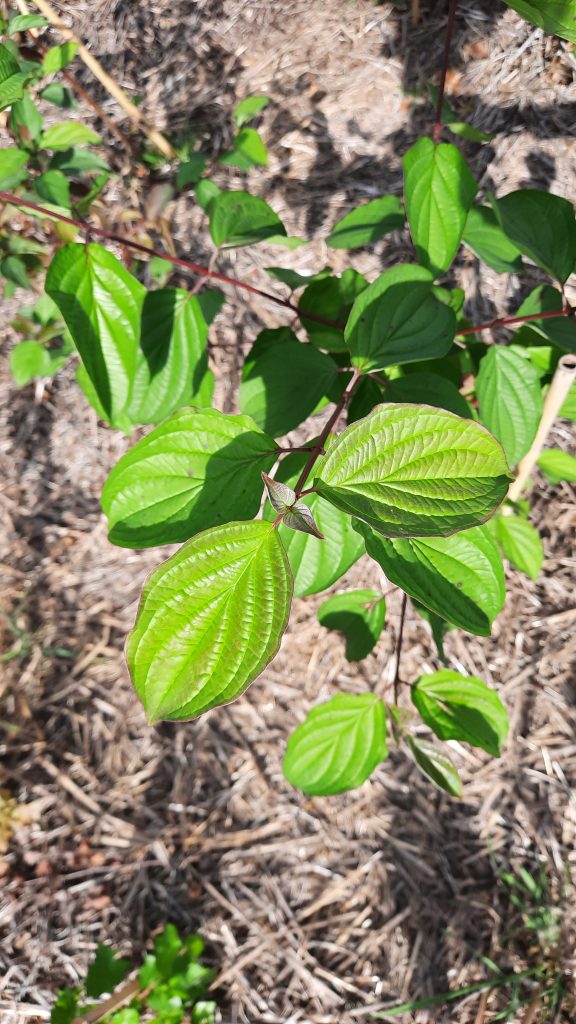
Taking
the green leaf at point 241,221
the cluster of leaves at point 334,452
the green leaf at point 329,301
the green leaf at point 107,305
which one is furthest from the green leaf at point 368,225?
the green leaf at point 107,305

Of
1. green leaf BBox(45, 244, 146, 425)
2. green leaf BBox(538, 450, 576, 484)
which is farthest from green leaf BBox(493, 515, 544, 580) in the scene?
green leaf BBox(45, 244, 146, 425)

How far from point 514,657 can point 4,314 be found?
Result: 188 cm

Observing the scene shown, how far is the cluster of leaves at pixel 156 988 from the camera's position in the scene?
5.43 feet

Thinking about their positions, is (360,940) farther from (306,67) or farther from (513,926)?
(306,67)

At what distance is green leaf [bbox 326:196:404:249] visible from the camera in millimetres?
1316

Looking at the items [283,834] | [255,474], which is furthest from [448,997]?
[255,474]

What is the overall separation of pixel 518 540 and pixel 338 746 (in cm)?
63

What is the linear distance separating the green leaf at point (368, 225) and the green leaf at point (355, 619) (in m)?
0.66

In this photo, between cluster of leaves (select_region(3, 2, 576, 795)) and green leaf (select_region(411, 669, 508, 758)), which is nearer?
cluster of leaves (select_region(3, 2, 576, 795))

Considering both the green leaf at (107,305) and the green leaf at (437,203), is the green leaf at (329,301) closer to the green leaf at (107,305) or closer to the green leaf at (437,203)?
the green leaf at (437,203)

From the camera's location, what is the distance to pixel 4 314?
2.29 meters

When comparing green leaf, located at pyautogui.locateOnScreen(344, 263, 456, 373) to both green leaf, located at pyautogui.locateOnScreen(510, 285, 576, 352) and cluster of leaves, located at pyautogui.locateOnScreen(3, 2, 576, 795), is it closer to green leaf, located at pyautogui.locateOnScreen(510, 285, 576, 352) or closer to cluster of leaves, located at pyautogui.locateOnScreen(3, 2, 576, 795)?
cluster of leaves, located at pyautogui.locateOnScreen(3, 2, 576, 795)

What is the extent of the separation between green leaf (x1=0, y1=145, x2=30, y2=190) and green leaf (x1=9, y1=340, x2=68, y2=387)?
59 cm

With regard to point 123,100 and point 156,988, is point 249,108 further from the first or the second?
point 156,988
